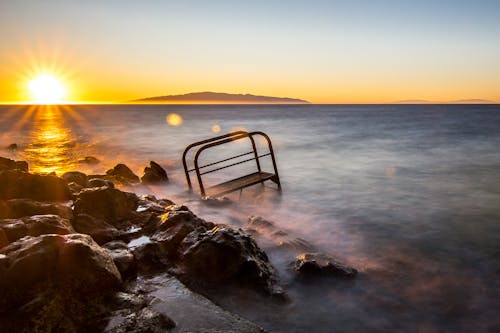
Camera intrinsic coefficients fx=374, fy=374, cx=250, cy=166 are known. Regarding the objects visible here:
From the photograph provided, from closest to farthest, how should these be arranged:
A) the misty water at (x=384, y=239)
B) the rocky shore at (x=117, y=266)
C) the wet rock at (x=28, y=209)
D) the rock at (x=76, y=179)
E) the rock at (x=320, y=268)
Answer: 1. the rocky shore at (x=117, y=266)
2. the misty water at (x=384, y=239)
3. the rock at (x=320, y=268)
4. the wet rock at (x=28, y=209)
5. the rock at (x=76, y=179)

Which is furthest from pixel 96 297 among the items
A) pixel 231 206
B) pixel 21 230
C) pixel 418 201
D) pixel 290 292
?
pixel 418 201

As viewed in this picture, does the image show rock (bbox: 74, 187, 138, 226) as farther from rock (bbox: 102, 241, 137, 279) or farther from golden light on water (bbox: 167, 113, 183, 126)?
golden light on water (bbox: 167, 113, 183, 126)

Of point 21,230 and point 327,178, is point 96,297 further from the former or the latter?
point 327,178

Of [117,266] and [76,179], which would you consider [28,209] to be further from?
[76,179]

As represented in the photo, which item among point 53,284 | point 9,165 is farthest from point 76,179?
point 53,284

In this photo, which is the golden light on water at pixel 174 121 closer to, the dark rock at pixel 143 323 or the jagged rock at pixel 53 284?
the jagged rock at pixel 53 284

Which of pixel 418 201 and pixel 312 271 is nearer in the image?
pixel 312 271

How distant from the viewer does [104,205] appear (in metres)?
6.40

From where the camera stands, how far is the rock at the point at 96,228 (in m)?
5.44

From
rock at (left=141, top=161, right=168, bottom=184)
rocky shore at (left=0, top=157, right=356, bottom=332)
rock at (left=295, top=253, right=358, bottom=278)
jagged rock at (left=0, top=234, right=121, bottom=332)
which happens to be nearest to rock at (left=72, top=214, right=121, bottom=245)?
rocky shore at (left=0, top=157, right=356, bottom=332)

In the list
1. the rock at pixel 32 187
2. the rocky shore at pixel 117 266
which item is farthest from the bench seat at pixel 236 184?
the rock at pixel 32 187

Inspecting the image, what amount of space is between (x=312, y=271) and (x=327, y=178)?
933 cm

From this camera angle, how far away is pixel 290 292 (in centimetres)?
500

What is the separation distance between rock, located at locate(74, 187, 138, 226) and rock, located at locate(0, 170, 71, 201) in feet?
4.39
